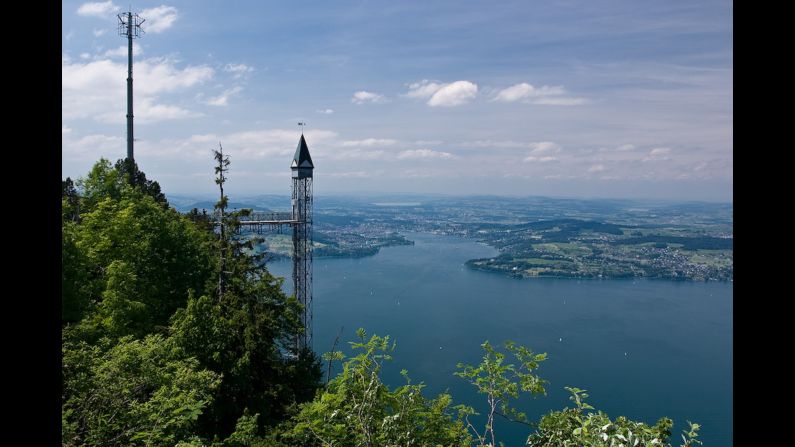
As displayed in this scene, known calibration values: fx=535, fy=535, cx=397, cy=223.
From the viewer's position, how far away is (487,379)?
5.42 meters

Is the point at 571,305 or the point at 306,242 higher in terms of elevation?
the point at 306,242

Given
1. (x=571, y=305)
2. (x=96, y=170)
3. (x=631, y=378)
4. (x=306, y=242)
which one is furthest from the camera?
(x=571, y=305)

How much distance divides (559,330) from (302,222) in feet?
107

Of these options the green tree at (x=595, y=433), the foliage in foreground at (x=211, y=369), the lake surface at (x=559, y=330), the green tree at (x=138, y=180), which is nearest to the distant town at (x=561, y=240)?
the lake surface at (x=559, y=330)

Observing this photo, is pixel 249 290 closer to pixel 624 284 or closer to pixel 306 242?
pixel 306 242

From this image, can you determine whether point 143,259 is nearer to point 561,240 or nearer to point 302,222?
point 302,222

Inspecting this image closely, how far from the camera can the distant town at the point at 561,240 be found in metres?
79.8

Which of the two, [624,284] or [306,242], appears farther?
[624,284]

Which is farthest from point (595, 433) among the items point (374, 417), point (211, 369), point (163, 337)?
point (163, 337)

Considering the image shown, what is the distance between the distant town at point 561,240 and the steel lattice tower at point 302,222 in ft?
135
